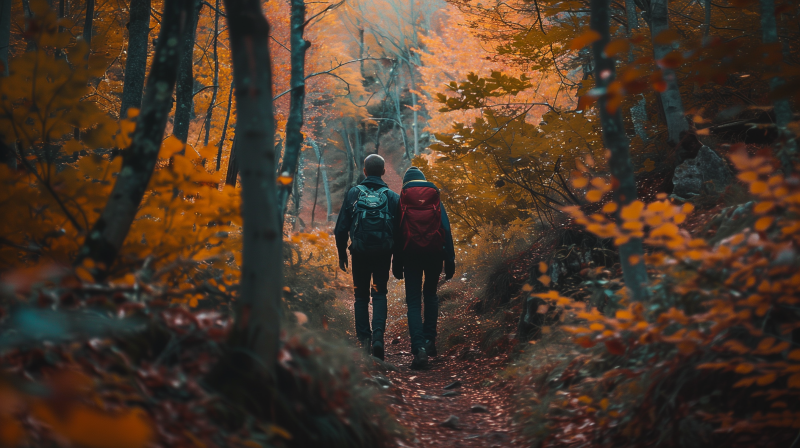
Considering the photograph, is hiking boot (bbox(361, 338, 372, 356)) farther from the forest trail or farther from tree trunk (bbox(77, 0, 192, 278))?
tree trunk (bbox(77, 0, 192, 278))

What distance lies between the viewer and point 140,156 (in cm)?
216

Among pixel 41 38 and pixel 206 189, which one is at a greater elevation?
pixel 41 38

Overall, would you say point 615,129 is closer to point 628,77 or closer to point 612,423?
point 628,77

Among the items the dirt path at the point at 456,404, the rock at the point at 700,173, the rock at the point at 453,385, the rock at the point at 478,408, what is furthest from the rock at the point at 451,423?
the rock at the point at 700,173

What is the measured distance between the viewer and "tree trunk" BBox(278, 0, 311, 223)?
4.17 m

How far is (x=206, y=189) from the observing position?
7.58ft

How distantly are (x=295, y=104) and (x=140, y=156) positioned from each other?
7.33ft

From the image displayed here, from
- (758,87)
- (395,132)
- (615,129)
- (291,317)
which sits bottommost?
(291,317)

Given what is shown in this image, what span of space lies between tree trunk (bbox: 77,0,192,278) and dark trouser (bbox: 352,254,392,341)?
115 inches

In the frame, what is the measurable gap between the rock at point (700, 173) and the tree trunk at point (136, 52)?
547cm

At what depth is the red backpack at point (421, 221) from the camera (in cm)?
497

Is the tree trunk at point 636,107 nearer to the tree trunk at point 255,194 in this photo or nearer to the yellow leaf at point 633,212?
the yellow leaf at point 633,212

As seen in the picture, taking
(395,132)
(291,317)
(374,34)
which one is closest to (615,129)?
(291,317)

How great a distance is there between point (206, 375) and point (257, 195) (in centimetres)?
72
